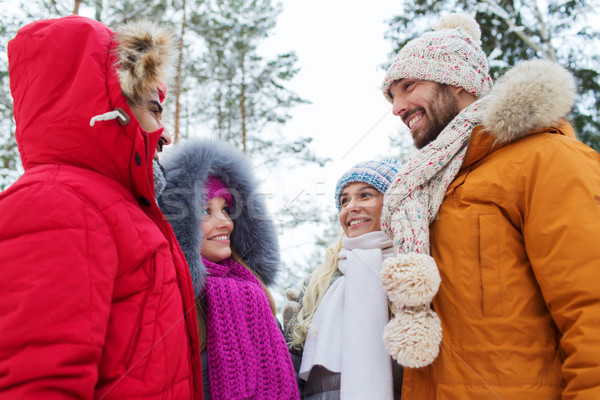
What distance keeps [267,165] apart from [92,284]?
857 cm

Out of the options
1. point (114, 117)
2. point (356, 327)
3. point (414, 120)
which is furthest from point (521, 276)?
point (114, 117)

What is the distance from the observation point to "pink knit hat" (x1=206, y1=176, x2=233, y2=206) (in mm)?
2602

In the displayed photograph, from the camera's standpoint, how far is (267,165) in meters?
9.66

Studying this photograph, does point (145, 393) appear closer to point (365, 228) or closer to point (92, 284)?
point (92, 284)

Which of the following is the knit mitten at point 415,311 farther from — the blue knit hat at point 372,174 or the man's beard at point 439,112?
the blue knit hat at point 372,174

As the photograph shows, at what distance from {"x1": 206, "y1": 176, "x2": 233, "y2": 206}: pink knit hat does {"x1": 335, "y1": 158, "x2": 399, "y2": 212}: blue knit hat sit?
92 centimetres

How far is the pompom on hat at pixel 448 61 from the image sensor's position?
2254 millimetres

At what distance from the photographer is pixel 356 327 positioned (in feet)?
7.45

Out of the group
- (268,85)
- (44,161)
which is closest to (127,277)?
(44,161)

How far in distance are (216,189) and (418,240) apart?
4.70 feet

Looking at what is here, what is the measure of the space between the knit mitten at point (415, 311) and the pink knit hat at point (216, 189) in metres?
1.35

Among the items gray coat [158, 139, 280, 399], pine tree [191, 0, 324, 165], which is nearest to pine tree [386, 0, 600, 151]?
pine tree [191, 0, 324, 165]

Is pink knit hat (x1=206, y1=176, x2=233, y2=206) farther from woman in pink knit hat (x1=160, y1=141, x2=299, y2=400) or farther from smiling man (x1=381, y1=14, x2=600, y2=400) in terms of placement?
smiling man (x1=381, y1=14, x2=600, y2=400)

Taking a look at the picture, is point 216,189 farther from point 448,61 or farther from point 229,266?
point 448,61
